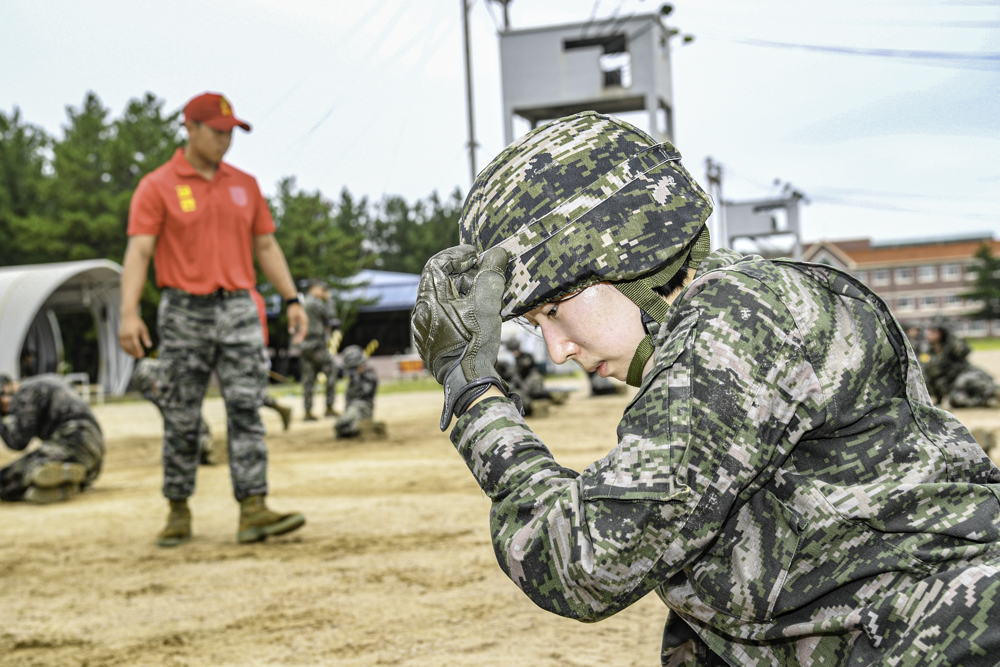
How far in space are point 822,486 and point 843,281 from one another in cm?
31

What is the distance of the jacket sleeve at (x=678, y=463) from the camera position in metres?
1.05

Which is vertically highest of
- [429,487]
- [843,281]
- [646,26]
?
[646,26]

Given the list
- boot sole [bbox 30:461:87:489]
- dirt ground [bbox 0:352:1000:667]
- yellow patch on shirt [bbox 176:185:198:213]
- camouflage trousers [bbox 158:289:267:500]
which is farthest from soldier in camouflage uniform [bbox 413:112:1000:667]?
boot sole [bbox 30:461:87:489]

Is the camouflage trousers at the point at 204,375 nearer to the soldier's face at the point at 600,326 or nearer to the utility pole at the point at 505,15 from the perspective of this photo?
the soldier's face at the point at 600,326

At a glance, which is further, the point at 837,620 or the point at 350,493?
the point at 350,493

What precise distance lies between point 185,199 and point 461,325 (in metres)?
3.50

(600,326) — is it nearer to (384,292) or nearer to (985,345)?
(384,292)

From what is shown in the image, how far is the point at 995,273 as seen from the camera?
60.8 metres

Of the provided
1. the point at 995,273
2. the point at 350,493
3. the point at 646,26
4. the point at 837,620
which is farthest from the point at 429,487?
the point at 995,273

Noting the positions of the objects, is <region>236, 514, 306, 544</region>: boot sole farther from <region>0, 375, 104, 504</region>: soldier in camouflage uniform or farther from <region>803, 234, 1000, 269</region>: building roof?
<region>803, 234, 1000, 269</region>: building roof

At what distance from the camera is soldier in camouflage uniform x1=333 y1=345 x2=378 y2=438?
1000 cm

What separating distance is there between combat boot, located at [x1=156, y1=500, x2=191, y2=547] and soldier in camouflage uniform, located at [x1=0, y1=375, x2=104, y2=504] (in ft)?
7.42

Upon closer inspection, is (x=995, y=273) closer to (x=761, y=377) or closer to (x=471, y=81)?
(x=471, y=81)

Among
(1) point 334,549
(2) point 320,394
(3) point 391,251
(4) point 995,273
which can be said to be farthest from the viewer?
(3) point 391,251
